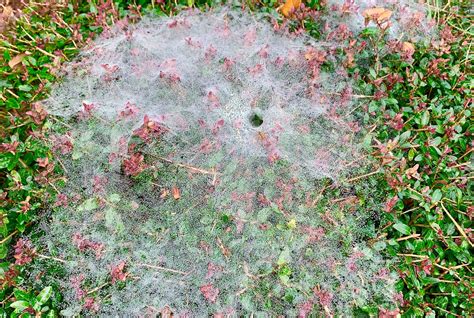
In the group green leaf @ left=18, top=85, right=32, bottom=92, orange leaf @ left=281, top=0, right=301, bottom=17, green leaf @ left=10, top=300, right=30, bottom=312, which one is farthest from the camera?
orange leaf @ left=281, top=0, right=301, bottom=17

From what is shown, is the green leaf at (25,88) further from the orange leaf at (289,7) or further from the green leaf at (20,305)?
the orange leaf at (289,7)

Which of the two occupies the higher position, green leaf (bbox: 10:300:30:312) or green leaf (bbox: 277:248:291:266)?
green leaf (bbox: 277:248:291:266)

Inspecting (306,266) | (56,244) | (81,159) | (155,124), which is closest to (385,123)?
(306,266)

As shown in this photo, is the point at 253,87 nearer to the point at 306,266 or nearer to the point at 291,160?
the point at 291,160

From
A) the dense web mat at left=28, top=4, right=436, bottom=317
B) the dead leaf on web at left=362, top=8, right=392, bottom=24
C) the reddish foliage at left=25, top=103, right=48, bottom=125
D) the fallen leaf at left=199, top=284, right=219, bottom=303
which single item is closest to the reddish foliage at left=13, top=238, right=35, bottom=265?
the dense web mat at left=28, top=4, right=436, bottom=317

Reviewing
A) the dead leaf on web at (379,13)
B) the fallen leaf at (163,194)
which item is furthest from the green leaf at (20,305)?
the dead leaf on web at (379,13)

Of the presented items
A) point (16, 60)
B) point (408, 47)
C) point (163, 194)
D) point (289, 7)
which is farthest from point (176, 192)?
point (408, 47)

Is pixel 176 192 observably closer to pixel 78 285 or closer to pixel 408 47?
pixel 78 285

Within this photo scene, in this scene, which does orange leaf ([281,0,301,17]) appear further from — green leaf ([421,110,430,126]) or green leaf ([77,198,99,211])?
green leaf ([77,198,99,211])
